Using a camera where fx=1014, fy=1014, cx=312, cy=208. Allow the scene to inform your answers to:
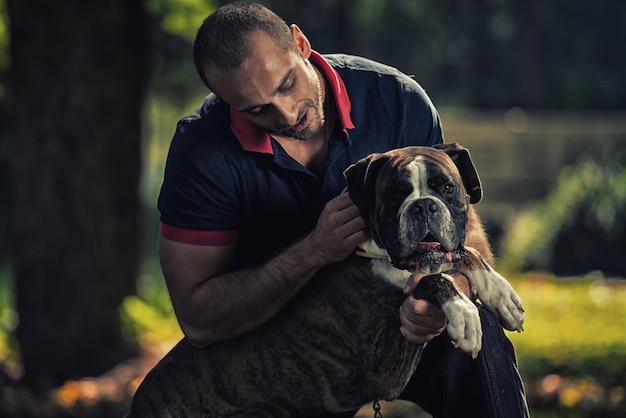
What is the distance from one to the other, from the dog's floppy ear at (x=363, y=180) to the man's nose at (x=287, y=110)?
319mm

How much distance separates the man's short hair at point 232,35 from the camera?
381 cm

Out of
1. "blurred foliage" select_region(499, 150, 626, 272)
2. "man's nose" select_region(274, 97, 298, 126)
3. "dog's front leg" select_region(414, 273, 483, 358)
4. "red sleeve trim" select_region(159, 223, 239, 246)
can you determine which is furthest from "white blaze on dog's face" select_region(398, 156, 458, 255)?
"blurred foliage" select_region(499, 150, 626, 272)

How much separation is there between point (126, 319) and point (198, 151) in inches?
177

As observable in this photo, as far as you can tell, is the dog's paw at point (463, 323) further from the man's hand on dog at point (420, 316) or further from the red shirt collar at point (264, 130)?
the red shirt collar at point (264, 130)

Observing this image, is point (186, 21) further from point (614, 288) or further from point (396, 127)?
point (396, 127)

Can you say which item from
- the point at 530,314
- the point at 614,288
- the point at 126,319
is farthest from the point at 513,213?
the point at 126,319

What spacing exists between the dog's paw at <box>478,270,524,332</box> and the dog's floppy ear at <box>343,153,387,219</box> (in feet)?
1.72

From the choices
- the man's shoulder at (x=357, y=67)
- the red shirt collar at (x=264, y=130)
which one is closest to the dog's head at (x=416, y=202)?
the red shirt collar at (x=264, y=130)

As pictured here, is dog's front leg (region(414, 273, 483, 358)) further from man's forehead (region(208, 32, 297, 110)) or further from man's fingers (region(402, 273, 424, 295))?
man's forehead (region(208, 32, 297, 110))

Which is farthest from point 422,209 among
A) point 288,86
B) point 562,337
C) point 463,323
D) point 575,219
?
point 575,219

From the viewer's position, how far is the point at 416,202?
3535 mm

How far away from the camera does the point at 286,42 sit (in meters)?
3.91

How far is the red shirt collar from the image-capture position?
13.3 ft

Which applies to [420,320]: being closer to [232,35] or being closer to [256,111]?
[256,111]
